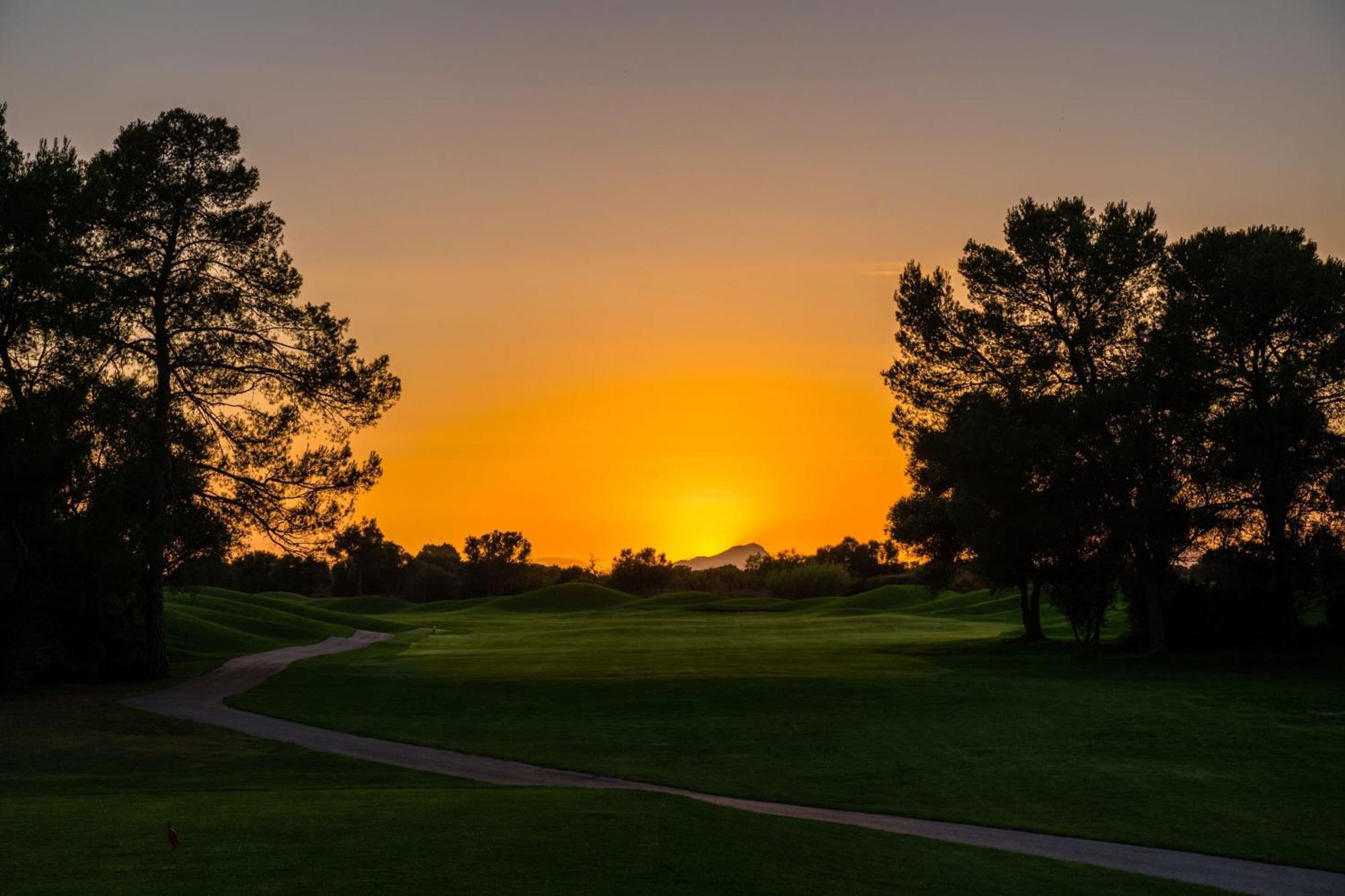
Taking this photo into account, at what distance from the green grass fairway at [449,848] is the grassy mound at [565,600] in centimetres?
8823

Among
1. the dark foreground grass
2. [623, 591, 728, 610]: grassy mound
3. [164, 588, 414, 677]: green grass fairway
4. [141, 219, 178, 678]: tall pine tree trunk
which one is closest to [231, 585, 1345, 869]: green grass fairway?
the dark foreground grass

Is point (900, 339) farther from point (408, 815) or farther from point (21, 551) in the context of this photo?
point (408, 815)

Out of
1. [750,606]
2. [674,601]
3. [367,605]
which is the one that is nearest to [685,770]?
[750,606]

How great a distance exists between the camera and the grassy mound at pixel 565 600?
108375 millimetres

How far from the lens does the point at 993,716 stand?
29500mm

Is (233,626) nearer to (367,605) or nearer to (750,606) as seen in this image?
(367,605)

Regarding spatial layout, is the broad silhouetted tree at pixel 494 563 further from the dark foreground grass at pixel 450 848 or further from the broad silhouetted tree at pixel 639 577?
the dark foreground grass at pixel 450 848

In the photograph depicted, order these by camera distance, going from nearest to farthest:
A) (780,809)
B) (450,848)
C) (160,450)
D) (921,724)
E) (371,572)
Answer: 1. (450,848)
2. (780,809)
3. (921,724)
4. (160,450)
5. (371,572)

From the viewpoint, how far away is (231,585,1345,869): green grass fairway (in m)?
19.8

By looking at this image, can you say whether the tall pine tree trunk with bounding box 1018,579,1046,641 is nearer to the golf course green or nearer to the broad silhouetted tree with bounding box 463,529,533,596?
the golf course green

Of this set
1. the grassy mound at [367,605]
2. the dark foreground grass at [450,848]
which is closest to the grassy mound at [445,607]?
the grassy mound at [367,605]

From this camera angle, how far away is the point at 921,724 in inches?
1130

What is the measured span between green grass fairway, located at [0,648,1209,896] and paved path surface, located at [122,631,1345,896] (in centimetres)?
103

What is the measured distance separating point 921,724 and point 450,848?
18322 mm
